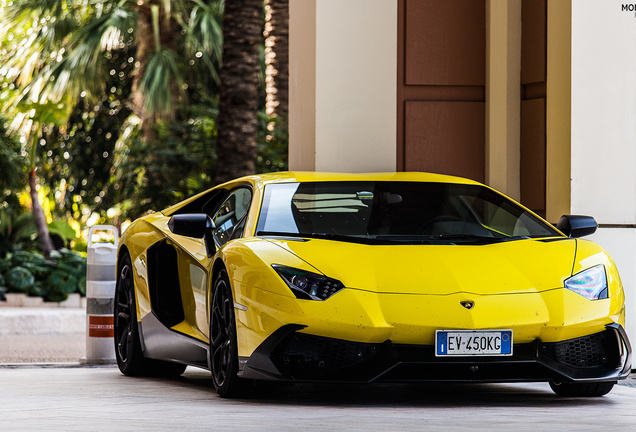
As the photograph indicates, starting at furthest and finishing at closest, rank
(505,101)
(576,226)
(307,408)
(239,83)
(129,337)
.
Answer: (239,83)
(505,101)
(129,337)
(576,226)
(307,408)

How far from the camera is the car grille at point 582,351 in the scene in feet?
18.7

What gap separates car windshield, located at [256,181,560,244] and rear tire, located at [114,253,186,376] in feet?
5.76

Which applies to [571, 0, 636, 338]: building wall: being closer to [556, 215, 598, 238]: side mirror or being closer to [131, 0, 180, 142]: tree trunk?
[556, 215, 598, 238]: side mirror

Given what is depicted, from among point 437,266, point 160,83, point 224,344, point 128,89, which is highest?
point 128,89

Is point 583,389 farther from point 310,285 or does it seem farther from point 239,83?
point 239,83

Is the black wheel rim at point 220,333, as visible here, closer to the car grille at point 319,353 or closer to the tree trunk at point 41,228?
the car grille at point 319,353

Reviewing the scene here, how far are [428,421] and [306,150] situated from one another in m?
5.36

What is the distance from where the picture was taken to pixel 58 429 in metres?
4.87

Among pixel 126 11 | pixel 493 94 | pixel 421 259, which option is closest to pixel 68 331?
pixel 493 94

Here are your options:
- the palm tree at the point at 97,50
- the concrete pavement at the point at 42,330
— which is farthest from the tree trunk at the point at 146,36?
the concrete pavement at the point at 42,330

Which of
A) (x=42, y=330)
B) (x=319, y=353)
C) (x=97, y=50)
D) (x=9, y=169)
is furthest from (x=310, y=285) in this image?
(x=9, y=169)

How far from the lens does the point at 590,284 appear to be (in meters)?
5.90

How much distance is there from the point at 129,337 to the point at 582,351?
11.1 feet

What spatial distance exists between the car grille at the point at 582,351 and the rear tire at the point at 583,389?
0.33 meters
